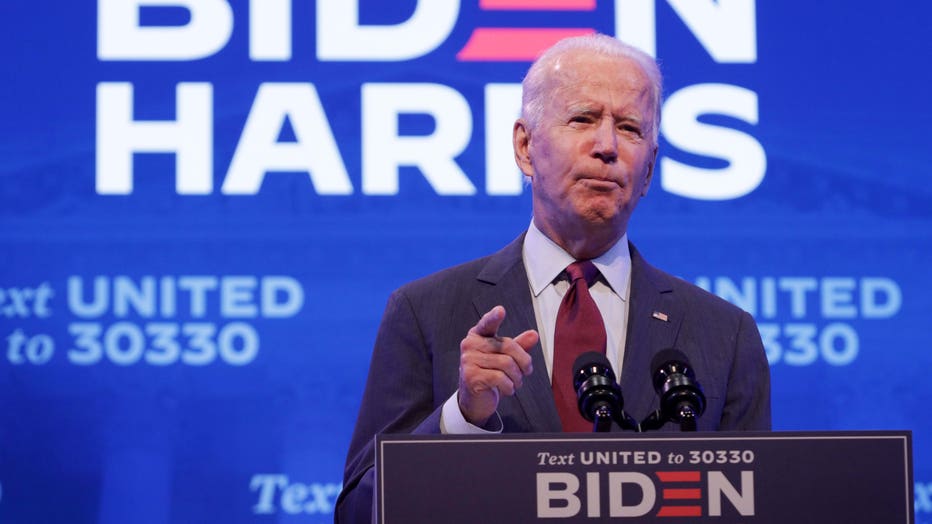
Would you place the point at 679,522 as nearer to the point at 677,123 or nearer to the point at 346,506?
the point at 346,506

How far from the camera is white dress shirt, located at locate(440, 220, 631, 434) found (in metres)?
2.25

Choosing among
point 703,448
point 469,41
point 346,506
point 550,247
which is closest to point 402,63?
point 469,41

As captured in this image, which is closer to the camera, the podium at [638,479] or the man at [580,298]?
the podium at [638,479]

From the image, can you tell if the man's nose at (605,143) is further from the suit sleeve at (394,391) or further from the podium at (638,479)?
the podium at (638,479)

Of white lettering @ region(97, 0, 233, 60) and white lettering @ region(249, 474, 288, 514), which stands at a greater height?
white lettering @ region(97, 0, 233, 60)

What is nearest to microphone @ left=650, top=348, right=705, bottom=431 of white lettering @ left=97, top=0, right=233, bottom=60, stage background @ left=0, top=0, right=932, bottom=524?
stage background @ left=0, top=0, right=932, bottom=524

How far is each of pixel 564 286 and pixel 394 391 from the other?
1.26 ft

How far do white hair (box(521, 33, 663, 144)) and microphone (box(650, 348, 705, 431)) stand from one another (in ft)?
2.38

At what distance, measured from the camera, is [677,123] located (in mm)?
3715

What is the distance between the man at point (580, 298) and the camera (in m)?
2.19

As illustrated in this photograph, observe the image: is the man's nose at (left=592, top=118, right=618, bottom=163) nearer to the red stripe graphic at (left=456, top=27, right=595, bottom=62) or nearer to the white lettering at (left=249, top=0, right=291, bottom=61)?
the red stripe graphic at (left=456, top=27, right=595, bottom=62)

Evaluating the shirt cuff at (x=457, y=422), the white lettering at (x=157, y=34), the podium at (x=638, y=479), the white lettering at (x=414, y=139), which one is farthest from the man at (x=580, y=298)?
the white lettering at (x=157, y=34)

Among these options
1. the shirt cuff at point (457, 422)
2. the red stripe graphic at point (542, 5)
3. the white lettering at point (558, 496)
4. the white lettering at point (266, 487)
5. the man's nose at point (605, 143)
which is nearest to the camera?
the white lettering at point (558, 496)

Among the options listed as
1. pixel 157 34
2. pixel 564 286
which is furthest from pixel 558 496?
pixel 157 34
